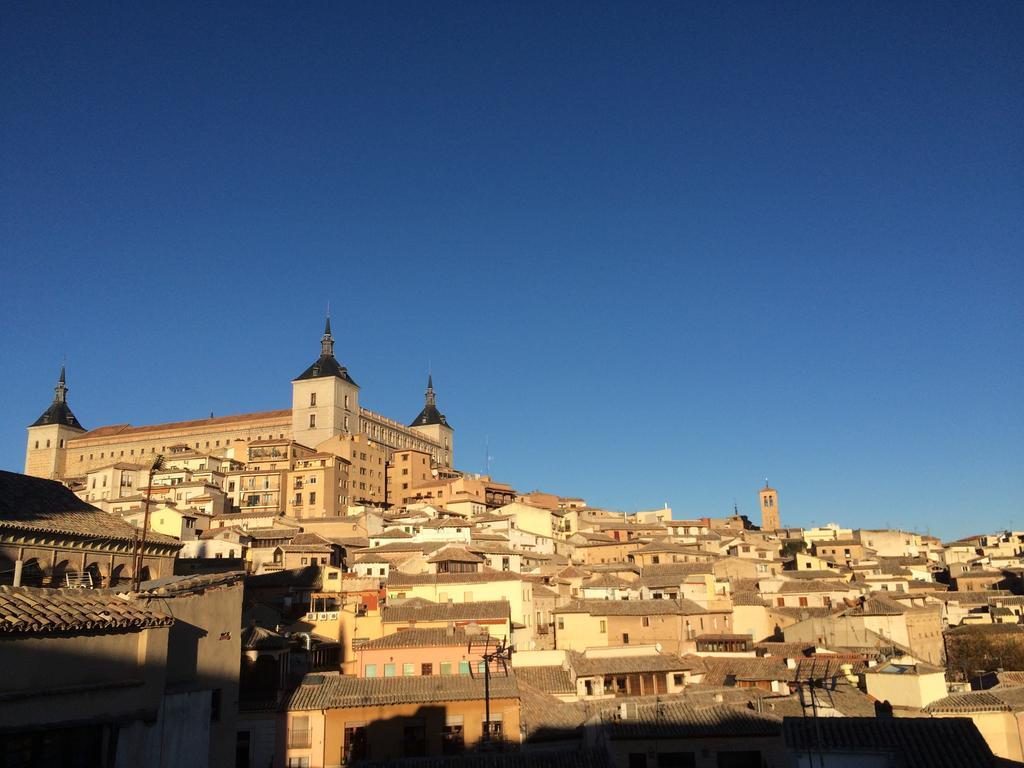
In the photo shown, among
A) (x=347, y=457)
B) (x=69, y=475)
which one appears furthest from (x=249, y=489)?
(x=69, y=475)

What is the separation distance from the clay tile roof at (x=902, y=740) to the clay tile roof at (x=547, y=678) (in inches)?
635

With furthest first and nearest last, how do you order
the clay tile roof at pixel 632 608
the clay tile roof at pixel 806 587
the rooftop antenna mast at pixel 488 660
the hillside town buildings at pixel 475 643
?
the clay tile roof at pixel 806 587 → the clay tile roof at pixel 632 608 → the rooftop antenna mast at pixel 488 660 → the hillside town buildings at pixel 475 643

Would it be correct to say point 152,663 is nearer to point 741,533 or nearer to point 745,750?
point 745,750

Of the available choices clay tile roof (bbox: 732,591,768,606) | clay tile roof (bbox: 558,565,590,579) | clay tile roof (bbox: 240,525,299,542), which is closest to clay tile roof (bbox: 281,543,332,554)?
clay tile roof (bbox: 240,525,299,542)

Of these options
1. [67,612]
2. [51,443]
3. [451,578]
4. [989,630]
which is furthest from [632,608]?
[51,443]

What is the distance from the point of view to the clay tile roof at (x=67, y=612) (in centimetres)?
1070

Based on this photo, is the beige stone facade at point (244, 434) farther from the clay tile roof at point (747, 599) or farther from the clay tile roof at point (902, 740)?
the clay tile roof at point (902, 740)

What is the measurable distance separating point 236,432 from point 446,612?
298 feet

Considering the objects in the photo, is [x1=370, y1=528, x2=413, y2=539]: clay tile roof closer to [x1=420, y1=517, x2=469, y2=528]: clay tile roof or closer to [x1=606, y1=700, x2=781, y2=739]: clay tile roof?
[x1=420, y1=517, x2=469, y2=528]: clay tile roof

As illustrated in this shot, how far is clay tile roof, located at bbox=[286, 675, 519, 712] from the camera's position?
26062mm

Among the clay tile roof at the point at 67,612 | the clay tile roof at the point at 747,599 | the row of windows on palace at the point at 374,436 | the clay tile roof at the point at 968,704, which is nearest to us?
the clay tile roof at the point at 67,612

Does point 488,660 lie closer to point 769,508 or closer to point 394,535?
point 394,535

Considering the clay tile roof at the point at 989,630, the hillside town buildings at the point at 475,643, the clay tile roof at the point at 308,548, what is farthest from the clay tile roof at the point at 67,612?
the clay tile roof at the point at 989,630

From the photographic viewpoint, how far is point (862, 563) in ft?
244
